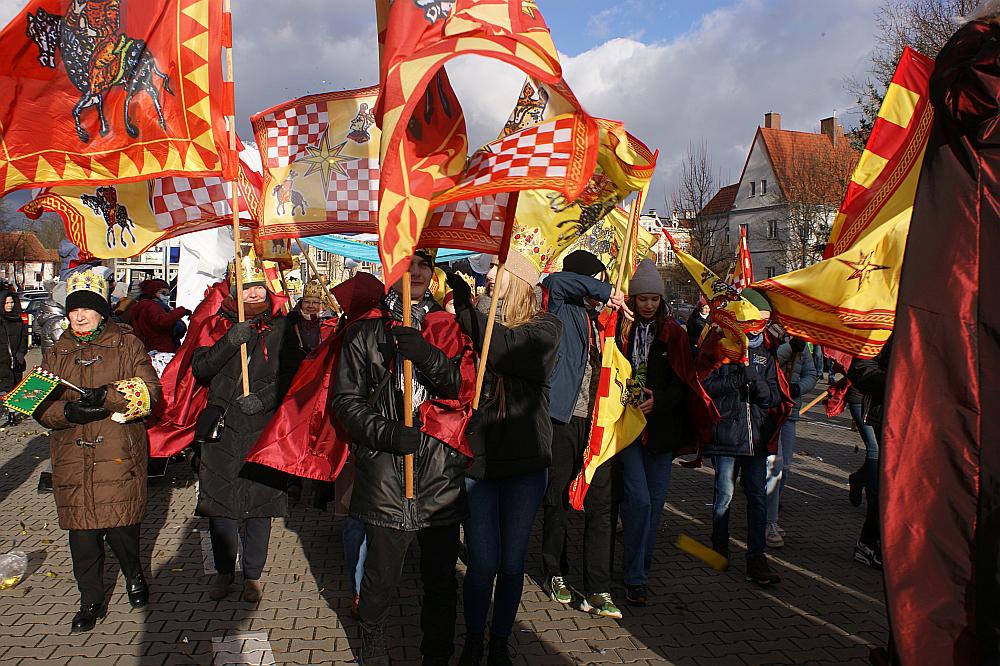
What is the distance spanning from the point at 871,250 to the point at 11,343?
12.0 m

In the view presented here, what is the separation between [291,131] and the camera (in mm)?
4816

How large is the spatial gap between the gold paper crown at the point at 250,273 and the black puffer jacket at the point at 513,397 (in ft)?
6.66

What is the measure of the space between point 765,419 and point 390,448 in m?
3.17

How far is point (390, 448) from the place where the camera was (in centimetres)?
326

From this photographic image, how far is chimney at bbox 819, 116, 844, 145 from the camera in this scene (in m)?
40.5

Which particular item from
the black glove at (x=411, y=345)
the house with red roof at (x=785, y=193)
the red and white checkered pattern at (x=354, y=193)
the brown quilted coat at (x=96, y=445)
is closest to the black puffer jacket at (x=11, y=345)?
the brown quilted coat at (x=96, y=445)

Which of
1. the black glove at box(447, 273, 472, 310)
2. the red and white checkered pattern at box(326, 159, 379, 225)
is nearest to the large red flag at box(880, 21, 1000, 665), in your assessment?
the black glove at box(447, 273, 472, 310)

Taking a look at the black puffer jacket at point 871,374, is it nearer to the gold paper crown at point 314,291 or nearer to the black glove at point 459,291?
the black glove at point 459,291

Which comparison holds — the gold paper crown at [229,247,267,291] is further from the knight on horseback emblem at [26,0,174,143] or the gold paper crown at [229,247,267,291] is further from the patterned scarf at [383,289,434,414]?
the patterned scarf at [383,289,434,414]

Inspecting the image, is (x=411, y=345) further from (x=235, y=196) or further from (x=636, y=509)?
(x=636, y=509)

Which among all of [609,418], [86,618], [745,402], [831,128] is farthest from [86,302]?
[831,128]

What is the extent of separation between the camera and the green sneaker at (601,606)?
4598mm

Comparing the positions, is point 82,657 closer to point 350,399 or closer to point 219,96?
point 350,399

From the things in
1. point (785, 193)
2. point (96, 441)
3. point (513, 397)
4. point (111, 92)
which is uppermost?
point (785, 193)
